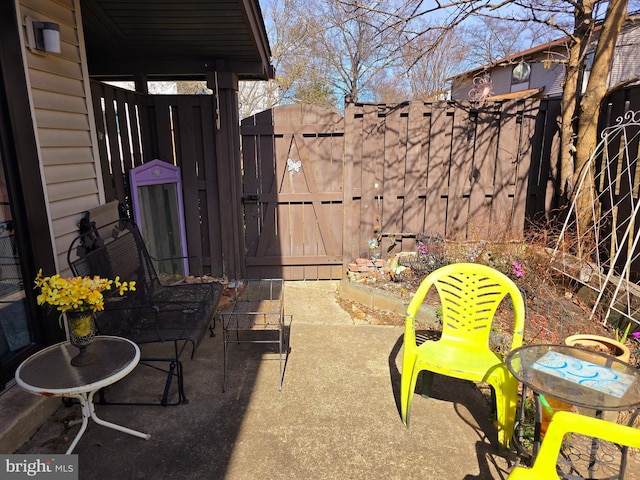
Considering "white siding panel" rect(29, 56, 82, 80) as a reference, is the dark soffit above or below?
above

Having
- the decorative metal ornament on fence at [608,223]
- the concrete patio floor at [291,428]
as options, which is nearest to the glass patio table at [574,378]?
the concrete patio floor at [291,428]

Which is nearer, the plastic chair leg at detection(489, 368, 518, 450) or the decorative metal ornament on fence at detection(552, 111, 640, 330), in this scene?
the plastic chair leg at detection(489, 368, 518, 450)

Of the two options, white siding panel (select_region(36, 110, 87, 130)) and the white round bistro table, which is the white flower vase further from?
white siding panel (select_region(36, 110, 87, 130))

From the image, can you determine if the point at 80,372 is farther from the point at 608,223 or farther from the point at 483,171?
the point at 608,223

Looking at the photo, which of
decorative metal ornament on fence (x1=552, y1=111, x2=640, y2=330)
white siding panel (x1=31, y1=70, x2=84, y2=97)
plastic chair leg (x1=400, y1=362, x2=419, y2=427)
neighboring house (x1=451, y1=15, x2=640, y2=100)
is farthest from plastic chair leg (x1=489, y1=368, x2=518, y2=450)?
neighboring house (x1=451, y1=15, x2=640, y2=100)

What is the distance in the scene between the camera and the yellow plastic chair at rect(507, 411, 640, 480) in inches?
51.0

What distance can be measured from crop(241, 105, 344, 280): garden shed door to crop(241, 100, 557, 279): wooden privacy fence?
1 centimetres

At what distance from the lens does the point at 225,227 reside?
4750mm

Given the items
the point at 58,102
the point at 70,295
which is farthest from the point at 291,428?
the point at 58,102

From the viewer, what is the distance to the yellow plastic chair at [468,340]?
2256 mm

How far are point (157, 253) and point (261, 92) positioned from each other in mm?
16304

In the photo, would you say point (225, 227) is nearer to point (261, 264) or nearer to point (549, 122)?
point (261, 264)

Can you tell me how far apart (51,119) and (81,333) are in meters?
1.50

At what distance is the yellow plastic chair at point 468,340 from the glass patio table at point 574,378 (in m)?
Result: 0.17
